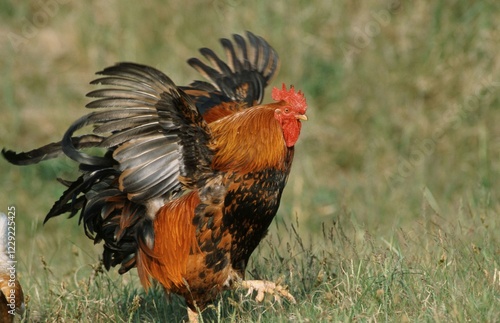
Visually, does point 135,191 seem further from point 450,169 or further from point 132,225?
point 450,169

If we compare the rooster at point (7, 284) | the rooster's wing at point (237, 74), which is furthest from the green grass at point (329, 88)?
the rooster at point (7, 284)

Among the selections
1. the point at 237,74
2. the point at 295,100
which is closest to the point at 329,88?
the point at 237,74

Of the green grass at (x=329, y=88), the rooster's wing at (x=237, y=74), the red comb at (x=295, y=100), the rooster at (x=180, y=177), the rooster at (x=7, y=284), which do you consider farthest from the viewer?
the green grass at (x=329, y=88)

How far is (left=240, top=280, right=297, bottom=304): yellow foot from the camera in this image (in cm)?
488

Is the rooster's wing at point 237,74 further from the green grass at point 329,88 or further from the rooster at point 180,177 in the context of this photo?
the green grass at point 329,88

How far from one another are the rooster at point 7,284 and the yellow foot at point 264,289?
1309 mm

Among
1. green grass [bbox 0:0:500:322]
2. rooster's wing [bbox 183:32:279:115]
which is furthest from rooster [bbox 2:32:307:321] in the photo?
green grass [bbox 0:0:500:322]

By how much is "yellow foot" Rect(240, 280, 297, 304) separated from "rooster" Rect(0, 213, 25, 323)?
1.31 metres

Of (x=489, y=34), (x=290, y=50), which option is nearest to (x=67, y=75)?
(x=290, y=50)

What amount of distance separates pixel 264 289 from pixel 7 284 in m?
1.48

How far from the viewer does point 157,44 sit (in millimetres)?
11336

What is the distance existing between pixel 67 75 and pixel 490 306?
27.0 ft

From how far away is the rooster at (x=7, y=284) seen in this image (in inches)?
183

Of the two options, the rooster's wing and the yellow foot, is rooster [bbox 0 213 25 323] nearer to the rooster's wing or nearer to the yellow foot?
the yellow foot
